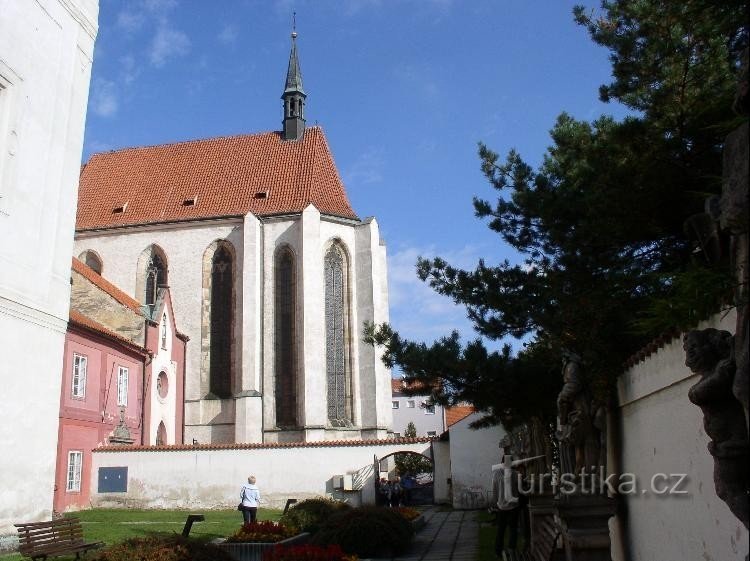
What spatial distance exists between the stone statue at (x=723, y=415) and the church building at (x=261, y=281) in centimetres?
2718

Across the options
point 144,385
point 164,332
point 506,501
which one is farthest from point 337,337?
point 506,501

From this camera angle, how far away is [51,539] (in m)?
10.6

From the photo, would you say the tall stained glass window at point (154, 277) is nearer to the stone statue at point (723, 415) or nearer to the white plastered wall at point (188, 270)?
the white plastered wall at point (188, 270)

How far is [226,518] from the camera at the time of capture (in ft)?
64.0

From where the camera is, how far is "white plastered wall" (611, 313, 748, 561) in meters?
4.82

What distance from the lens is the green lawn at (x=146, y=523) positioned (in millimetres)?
14823

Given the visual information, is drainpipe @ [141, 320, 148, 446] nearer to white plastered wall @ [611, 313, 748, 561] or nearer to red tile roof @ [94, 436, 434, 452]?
red tile roof @ [94, 436, 434, 452]

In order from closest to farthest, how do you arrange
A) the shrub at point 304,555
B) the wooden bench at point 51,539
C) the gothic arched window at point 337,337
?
the shrub at point 304,555
the wooden bench at point 51,539
the gothic arched window at point 337,337

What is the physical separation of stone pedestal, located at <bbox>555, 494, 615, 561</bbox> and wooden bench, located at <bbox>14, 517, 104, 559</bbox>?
6846 mm

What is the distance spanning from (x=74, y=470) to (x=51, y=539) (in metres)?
12.9

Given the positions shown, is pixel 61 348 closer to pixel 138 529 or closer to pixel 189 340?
pixel 138 529

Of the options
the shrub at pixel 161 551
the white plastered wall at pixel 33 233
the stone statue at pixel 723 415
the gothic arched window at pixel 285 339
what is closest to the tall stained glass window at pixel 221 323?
the gothic arched window at pixel 285 339

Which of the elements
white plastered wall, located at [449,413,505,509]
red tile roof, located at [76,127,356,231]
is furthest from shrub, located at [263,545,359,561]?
red tile roof, located at [76,127,356,231]

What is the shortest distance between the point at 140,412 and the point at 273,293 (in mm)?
7848
